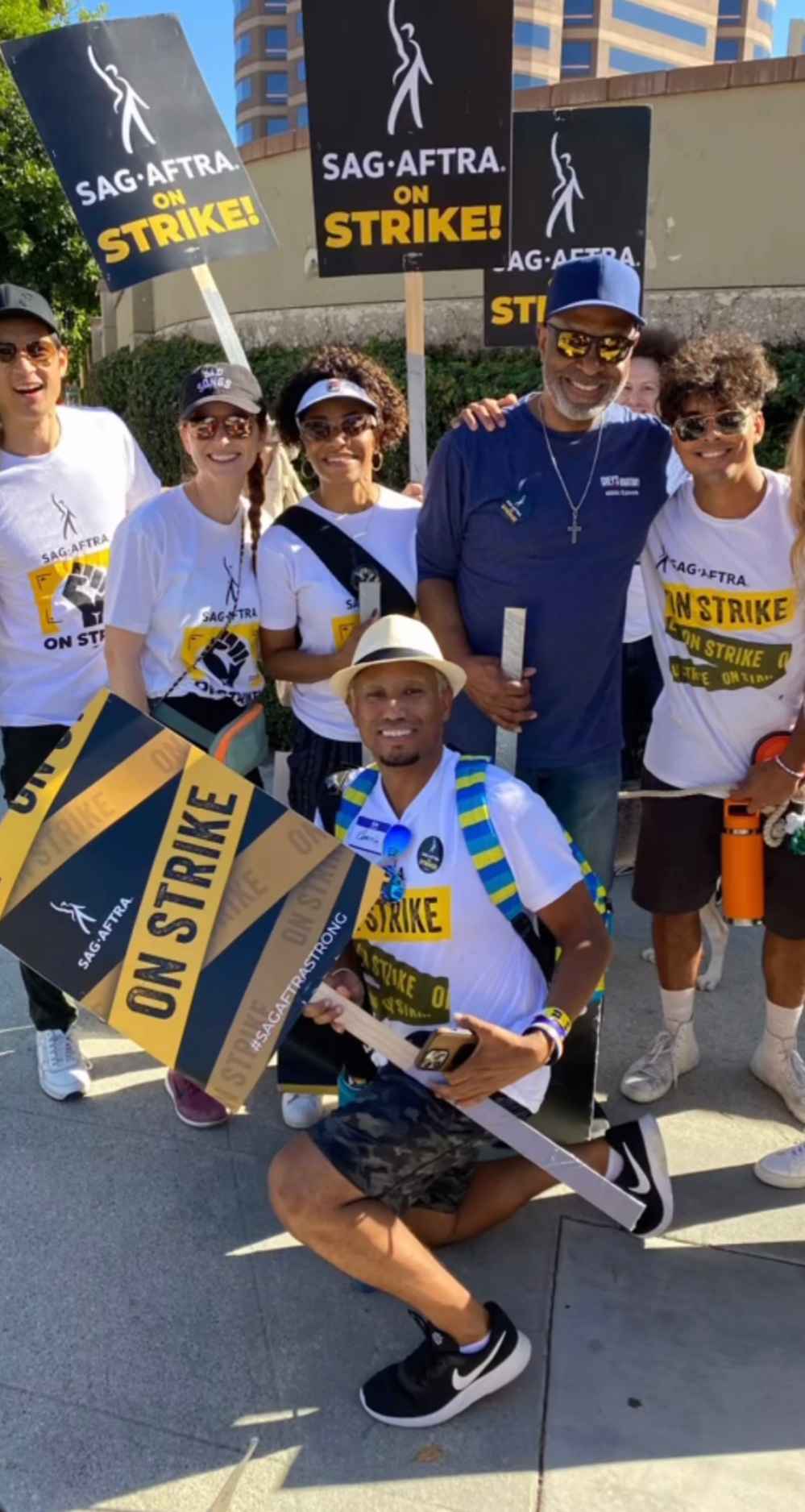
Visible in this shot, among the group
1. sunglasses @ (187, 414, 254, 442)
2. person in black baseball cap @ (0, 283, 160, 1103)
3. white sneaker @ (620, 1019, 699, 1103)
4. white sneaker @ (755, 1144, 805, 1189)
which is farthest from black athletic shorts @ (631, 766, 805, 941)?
person in black baseball cap @ (0, 283, 160, 1103)

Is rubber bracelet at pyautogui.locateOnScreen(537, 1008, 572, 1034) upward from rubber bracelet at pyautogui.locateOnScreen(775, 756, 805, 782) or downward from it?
downward

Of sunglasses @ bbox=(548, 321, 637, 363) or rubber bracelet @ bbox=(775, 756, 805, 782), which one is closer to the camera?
sunglasses @ bbox=(548, 321, 637, 363)

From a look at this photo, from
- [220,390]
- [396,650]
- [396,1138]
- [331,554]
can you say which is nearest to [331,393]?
[220,390]

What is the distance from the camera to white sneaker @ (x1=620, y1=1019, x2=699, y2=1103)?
10.8 feet

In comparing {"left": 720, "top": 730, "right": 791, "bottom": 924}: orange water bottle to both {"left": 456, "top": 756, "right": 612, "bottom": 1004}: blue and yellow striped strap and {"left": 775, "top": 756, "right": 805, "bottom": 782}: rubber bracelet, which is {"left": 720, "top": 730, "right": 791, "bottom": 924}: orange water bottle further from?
{"left": 456, "top": 756, "right": 612, "bottom": 1004}: blue and yellow striped strap

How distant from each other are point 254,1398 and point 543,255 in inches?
147

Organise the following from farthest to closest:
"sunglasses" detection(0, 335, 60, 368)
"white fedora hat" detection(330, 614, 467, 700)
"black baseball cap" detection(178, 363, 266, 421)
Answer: "sunglasses" detection(0, 335, 60, 368)
"black baseball cap" detection(178, 363, 266, 421)
"white fedora hat" detection(330, 614, 467, 700)

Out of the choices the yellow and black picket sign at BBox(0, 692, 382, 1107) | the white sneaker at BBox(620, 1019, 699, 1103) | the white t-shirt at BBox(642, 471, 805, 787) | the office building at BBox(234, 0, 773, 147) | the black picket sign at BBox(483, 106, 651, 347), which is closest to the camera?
the yellow and black picket sign at BBox(0, 692, 382, 1107)

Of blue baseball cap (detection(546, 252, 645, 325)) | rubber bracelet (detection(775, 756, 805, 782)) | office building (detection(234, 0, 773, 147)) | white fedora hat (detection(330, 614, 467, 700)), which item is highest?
office building (detection(234, 0, 773, 147))

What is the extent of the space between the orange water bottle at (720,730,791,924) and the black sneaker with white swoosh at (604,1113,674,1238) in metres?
0.64

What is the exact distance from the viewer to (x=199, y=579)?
2947 millimetres

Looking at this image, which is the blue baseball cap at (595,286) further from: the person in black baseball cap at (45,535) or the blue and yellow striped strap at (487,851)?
the person in black baseball cap at (45,535)

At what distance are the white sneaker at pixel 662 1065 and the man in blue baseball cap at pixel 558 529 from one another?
78cm

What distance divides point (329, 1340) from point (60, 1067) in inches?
48.7
